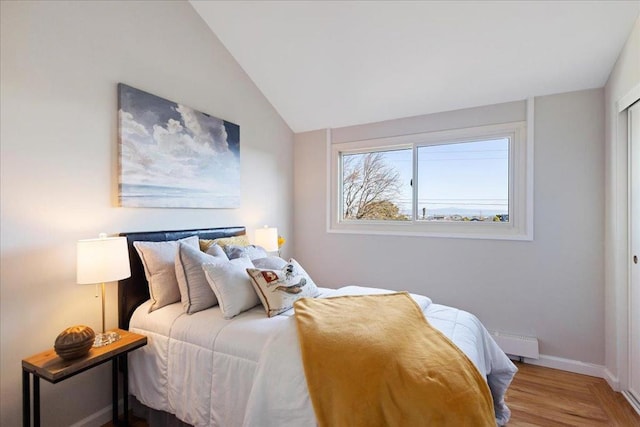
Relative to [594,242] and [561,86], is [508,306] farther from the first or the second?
[561,86]

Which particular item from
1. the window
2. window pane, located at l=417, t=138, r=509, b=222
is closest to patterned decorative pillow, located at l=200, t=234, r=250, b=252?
the window

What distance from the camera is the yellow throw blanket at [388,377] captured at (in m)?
1.09

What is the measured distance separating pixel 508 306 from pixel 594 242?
85 centimetres

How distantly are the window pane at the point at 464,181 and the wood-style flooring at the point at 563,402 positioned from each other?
1348mm

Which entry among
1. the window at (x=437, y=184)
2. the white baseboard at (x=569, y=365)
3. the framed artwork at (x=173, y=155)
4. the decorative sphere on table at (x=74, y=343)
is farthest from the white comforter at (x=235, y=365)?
the window at (x=437, y=184)

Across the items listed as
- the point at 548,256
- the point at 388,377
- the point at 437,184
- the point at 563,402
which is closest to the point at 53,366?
the point at 388,377

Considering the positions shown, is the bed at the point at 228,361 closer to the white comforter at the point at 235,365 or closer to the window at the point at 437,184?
the white comforter at the point at 235,365

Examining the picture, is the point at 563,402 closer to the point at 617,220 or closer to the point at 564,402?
the point at 564,402

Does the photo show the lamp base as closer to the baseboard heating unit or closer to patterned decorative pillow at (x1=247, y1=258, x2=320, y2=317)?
patterned decorative pillow at (x1=247, y1=258, x2=320, y2=317)

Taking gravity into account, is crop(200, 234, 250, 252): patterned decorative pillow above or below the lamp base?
above

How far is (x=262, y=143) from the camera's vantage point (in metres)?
3.37

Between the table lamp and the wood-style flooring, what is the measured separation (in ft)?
3.29

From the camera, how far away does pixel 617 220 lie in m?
2.24

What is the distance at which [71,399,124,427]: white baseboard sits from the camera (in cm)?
181
